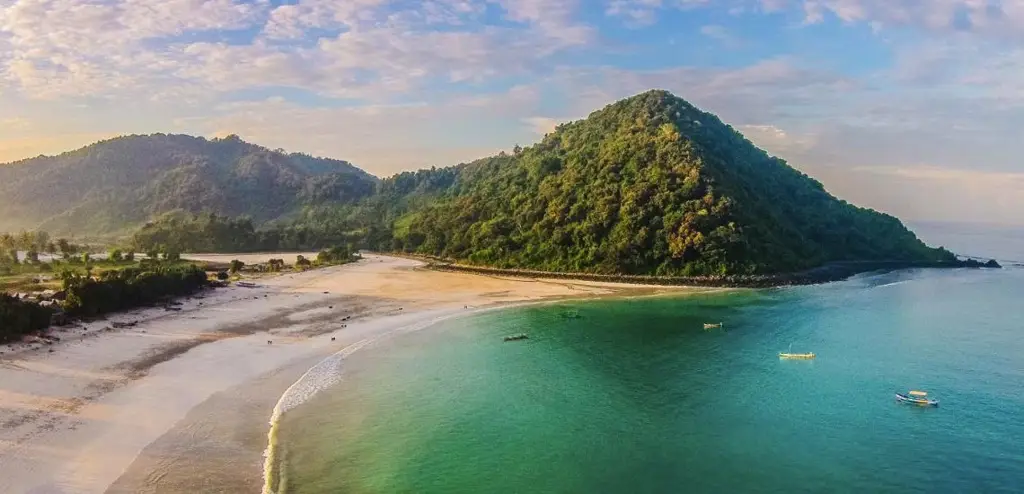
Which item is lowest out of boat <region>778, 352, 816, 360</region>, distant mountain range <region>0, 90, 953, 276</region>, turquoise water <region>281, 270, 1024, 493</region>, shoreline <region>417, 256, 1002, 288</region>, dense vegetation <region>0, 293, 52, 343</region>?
turquoise water <region>281, 270, 1024, 493</region>

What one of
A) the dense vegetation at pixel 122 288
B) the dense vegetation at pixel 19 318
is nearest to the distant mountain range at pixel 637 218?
the dense vegetation at pixel 122 288

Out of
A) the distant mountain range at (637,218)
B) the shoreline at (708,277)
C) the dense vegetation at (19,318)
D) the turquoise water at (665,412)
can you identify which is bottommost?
the turquoise water at (665,412)

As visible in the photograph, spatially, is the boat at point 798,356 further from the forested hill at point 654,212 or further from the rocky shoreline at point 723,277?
the forested hill at point 654,212

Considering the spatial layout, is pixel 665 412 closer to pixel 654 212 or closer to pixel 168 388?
pixel 168 388

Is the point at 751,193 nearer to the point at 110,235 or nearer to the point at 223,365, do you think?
the point at 223,365

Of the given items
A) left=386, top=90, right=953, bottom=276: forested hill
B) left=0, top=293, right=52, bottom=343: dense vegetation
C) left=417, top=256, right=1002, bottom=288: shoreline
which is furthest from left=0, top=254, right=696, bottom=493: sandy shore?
left=386, top=90, right=953, bottom=276: forested hill

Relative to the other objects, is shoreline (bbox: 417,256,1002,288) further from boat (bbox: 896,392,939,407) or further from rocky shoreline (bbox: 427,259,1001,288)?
boat (bbox: 896,392,939,407)
